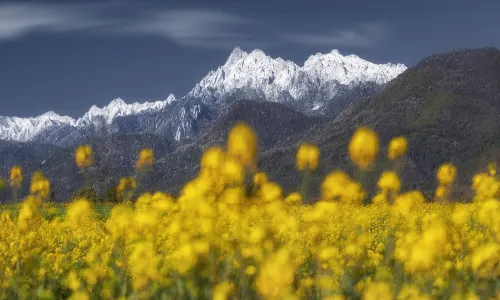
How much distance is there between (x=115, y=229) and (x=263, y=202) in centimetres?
257

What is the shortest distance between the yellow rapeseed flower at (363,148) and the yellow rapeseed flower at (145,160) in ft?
9.50

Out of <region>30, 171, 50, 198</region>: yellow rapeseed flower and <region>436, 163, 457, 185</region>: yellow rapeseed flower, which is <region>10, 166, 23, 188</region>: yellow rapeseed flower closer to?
<region>30, 171, 50, 198</region>: yellow rapeseed flower

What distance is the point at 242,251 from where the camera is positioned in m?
6.70

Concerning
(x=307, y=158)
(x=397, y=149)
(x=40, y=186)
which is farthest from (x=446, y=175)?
(x=40, y=186)

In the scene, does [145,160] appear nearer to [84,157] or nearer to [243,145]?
[84,157]

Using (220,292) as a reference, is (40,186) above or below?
above

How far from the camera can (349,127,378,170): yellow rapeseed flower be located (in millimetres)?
6958

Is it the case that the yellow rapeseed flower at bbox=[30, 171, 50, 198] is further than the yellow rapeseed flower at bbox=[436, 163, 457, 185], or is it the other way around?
the yellow rapeseed flower at bbox=[436, 163, 457, 185]

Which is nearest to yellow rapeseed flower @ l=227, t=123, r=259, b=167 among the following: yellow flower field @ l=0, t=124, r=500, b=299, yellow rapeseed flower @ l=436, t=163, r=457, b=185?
yellow flower field @ l=0, t=124, r=500, b=299

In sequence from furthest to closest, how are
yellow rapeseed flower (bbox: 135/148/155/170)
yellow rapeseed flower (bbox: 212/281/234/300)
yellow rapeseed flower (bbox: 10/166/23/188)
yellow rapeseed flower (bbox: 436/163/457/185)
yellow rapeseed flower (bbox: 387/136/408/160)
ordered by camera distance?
yellow rapeseed flower (bbox: 436/163/457/185)
yellow rapeseed flower (bbox: 10/166/23/188)
yellow rapeseed flower (bbox: 135/148/155/170)
yellow rapeseed flower (bbox: 387/136/408/160)
yellow rapeseed flower (bbox: 212/281/234/300)

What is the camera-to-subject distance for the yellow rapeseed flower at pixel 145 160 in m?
8.56

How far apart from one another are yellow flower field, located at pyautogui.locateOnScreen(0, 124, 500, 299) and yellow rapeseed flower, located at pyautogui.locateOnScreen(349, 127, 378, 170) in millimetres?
23

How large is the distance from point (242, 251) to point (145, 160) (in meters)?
3.14

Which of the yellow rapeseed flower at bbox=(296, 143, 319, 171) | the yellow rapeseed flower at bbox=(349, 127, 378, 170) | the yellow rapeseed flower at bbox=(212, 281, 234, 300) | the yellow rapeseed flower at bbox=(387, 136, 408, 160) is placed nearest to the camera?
the yellow rapeseed flower at bbox=(212, 281, 234, 300)
